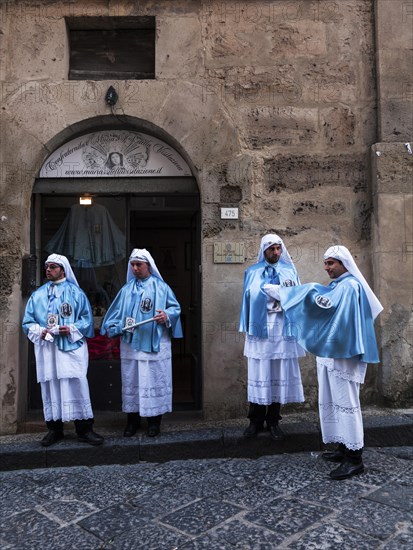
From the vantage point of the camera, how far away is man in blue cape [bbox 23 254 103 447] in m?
5.05

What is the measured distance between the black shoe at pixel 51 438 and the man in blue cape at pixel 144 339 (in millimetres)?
667

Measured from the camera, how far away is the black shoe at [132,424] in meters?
5.34

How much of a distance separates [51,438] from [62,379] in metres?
0.61

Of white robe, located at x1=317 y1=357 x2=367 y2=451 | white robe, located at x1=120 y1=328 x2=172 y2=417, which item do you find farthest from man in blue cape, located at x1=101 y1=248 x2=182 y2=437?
white robe, located at x1=317 y1=357 x2=367 y2=451

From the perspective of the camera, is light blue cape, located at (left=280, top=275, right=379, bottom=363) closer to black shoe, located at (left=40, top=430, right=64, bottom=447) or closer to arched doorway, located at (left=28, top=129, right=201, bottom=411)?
arched doorway, located at (left=28, top=129, right=201, bottom=411)

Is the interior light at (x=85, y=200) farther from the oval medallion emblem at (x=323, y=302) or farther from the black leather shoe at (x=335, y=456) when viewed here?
the black leather shoe at (x=335, y=456)

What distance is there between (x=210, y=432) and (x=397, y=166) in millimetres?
3759

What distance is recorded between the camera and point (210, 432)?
17.3 feet

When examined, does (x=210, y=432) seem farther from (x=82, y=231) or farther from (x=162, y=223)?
(x=162, y=223)

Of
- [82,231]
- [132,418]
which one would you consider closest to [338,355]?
[132,418]

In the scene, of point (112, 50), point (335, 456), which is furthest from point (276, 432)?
point (112, 50)

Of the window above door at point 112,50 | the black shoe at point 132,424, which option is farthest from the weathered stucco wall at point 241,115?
the black shoe at point 132,424

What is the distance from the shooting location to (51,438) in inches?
201

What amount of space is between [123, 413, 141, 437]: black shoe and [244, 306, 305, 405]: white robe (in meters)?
1.28
